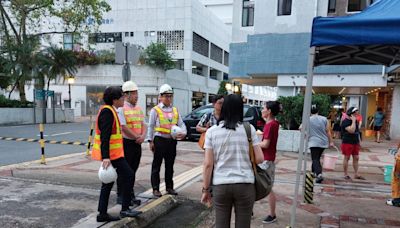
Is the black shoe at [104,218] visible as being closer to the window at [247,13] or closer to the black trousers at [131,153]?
the black trousers at [131,153]

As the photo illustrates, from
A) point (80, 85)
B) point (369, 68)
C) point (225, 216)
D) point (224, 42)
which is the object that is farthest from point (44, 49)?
point (224, 42)

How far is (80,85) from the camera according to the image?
3409 centimetres

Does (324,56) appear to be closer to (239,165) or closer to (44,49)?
(239,165)

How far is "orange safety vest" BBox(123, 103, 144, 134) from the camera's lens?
4656 millimetres

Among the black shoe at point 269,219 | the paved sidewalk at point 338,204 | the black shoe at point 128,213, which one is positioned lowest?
the paved sidewalk at point 338,204

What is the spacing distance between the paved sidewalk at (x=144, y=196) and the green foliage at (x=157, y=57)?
75.9ft

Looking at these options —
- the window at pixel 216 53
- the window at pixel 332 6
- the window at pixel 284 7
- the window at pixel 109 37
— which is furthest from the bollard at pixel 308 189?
the window at pixel 216 53

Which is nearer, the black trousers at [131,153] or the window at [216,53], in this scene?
the black trousers at [131,153]

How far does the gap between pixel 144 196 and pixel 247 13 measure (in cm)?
1796

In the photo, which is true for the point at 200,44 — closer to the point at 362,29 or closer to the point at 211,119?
the point at 211,119

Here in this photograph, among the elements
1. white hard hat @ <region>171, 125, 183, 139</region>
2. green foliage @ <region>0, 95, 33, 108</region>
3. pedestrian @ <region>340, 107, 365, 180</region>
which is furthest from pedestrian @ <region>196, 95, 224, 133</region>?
green foliage @ <region>0, 95, 33, 108</region>

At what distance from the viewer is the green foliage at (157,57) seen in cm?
3084

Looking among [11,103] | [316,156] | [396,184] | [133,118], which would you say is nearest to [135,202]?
[133,118]

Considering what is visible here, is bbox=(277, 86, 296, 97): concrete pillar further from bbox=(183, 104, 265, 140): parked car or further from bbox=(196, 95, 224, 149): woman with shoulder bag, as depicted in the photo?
bbox=(196, 95, 224, 149): woman with shoulder bag
